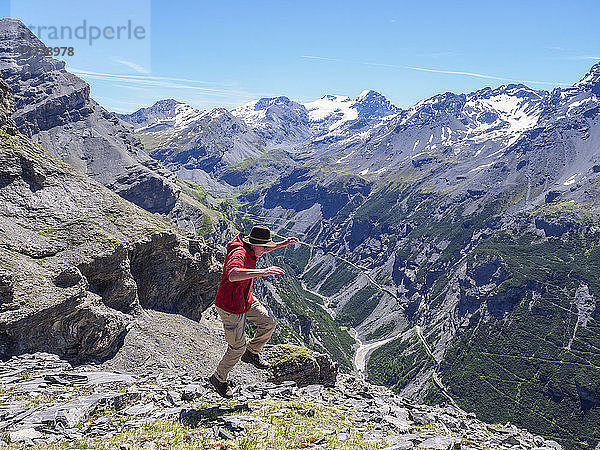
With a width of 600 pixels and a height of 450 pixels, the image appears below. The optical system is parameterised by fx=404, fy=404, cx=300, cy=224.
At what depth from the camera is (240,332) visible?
15.4 meters

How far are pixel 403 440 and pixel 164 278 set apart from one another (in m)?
34.6

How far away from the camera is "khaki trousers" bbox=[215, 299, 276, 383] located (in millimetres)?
15297

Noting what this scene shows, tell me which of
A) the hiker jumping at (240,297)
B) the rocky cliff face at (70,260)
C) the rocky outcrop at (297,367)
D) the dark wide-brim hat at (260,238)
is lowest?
the rocky outcrop at (297,367)

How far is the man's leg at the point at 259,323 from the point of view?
16.1 m

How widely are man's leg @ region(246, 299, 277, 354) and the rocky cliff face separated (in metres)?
17.0

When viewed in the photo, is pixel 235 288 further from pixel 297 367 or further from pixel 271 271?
pixel 297 367

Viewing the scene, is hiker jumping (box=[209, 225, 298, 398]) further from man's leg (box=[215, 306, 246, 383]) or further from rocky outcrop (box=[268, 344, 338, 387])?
rocky outcrop (box=[268, 344, 338, 387])

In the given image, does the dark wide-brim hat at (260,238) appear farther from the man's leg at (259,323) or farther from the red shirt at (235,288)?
the man's leg at (259,323)

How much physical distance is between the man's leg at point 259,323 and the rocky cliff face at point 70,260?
17.0m

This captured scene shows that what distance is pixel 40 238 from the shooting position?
3053 centimetres

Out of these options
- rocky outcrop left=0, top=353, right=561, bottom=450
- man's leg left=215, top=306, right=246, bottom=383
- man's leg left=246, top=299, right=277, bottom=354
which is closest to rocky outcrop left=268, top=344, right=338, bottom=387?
rocky outcrop left=0, top=353, right=561, bottom=450

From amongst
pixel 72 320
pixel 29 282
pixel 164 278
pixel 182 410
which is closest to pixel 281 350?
pixel 164 278

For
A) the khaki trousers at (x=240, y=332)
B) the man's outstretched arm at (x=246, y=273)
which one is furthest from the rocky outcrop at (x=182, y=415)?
the man's outstretched arm at (x=246, y=273)

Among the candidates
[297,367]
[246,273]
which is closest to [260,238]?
[246,273]
